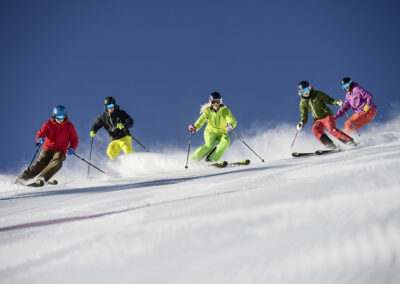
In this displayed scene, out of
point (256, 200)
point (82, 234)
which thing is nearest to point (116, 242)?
point (82, 234)

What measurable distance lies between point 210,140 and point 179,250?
6.45 metres

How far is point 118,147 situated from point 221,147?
10.6ft

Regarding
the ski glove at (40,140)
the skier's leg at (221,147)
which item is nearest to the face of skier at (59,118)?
the ski glove at (40,140)

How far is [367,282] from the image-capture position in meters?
0.78

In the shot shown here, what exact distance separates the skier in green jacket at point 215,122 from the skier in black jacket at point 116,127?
2.01 metres

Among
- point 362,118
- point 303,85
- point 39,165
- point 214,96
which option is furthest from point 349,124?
point 39,165

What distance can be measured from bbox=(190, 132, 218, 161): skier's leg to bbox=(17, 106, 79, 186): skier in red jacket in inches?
124

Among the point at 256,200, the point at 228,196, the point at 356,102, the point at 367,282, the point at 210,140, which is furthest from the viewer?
the point at 356,102

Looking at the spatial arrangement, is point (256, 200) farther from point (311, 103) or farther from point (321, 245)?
point (311, 103)

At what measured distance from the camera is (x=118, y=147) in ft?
27.2

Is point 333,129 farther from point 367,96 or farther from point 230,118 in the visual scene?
point 230,118

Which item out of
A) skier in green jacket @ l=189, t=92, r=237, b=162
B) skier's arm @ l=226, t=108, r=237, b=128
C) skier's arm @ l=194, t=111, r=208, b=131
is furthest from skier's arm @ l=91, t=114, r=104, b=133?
skier's arm @ l=226, t=108, r=237, b=128

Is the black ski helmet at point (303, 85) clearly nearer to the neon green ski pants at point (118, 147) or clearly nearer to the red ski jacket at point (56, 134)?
A: the neon green ski pants at point (118, 147)

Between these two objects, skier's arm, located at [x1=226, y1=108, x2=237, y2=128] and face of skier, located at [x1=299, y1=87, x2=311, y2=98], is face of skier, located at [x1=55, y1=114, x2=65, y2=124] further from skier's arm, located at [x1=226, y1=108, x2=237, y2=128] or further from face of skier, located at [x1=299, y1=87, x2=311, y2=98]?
face of skier, located at [x1=299, y1=87, x2=311, y2=98]
